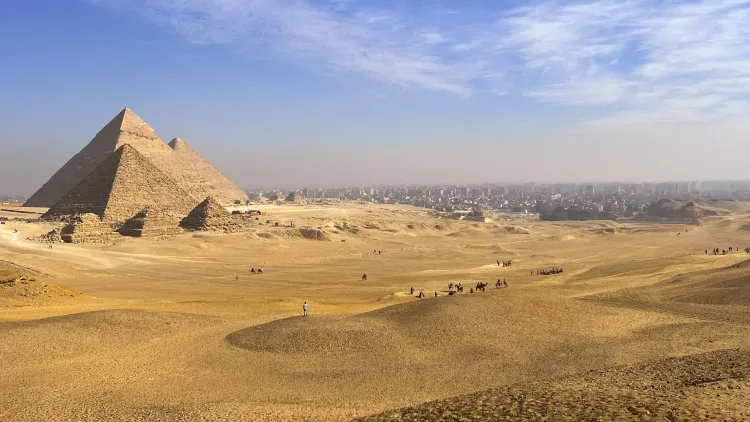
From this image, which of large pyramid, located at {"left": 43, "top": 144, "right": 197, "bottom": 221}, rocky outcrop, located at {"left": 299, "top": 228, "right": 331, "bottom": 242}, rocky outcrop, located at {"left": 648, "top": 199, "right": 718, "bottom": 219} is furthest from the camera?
rocky outcrop, located at {"left": 648, "top": 199, "right": 718, "bottom": 219}

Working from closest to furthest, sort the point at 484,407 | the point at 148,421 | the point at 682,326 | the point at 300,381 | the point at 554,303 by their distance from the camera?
the point at 484,407 < the point at 148,421 < the point at 300,381 < the point at 682,326 < the point at 554,303

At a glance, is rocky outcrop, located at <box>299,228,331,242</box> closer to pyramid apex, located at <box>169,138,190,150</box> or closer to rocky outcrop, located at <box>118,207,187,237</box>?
rocky outcrop, located at <box>118,207,187,237</box>

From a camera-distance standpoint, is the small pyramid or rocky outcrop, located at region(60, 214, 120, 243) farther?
the small pyramid

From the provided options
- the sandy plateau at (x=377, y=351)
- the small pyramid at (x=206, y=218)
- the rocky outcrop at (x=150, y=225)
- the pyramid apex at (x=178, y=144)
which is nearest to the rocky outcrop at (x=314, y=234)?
the small pyramid at (x=206, y=218)

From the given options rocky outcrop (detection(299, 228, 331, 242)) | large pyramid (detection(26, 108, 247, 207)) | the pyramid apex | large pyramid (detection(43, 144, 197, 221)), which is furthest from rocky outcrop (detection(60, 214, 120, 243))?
the pyramid apex

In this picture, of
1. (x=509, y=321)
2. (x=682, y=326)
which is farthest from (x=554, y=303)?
(x=682, y=326)

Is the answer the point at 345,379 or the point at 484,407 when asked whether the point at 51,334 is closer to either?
the point at 345,379

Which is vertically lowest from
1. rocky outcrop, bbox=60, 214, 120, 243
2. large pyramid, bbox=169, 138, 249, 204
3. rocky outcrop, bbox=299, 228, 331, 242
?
rocky outcrop, bbox=299, 228, 331, 242
